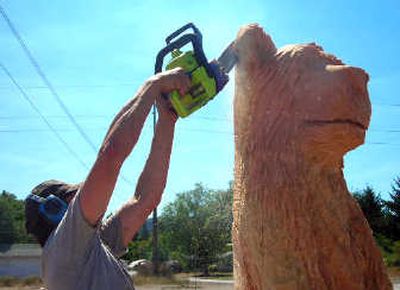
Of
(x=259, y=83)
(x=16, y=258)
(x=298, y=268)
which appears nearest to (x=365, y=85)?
(x=259, y=83)

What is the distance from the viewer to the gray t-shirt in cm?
175

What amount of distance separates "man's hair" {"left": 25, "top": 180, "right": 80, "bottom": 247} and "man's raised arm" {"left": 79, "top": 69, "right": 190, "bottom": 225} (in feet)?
0.81

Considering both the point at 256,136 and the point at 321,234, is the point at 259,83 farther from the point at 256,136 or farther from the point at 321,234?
the point at 321,234

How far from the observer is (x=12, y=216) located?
44.6 m

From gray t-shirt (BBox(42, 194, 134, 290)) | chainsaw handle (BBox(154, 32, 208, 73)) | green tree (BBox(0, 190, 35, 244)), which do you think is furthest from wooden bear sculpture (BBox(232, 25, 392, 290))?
green tree (BBox(0, 190, 35, 244))

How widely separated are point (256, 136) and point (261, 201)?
33 cm

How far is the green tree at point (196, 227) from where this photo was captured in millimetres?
34094

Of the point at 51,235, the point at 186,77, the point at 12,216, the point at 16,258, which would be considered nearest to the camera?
the point at 51,235

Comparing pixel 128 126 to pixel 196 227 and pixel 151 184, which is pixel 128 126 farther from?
pixel 196 227

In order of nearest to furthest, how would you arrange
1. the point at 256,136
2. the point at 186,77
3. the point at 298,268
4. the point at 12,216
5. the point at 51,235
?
the point at 51,235
the point at 186,77
the point at 298,268
the point at 256,136
the point at 12,216

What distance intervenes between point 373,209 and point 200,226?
13.6 metres

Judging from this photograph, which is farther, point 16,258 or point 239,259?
point 16,258

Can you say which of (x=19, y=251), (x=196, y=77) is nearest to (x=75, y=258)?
(x=196, y=77)

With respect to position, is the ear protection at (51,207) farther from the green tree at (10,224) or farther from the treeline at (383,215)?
the green tree at (10,224)
